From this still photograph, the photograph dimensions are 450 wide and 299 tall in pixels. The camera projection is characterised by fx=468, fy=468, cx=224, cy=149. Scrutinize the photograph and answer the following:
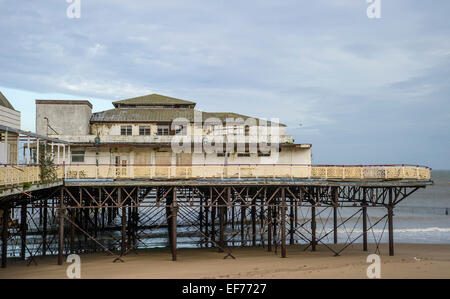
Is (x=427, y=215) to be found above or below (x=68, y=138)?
below

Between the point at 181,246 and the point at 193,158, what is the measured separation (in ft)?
27.1

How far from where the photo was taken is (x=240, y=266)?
24.9m

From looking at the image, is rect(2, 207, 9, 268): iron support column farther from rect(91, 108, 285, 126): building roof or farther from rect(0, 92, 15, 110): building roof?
rect(91, 108, 285, 126): building roof

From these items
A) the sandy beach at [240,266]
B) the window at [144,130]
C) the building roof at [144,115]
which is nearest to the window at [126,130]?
the building roof at [144,115]

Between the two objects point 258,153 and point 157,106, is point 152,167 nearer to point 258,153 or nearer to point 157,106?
point 258,153

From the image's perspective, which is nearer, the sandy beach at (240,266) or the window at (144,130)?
the sandy beach at (240,266)

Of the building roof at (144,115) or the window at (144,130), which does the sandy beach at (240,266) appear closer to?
the window at (144,130)

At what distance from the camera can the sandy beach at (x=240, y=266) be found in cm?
2222

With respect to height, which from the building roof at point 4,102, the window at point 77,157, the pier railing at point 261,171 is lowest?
the pier railing at point 261,171

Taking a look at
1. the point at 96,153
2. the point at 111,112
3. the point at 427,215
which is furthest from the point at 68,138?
the point at 427,215

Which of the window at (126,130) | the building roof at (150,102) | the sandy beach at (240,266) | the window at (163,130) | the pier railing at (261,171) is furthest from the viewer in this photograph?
the building roof at (150,102)

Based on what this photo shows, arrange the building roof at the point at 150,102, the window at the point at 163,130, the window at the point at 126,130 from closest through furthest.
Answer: the window at the point at 126,130, the window at the point at 163,130, the building roof at the point at 150,102

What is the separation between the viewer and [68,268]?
80.7 ft

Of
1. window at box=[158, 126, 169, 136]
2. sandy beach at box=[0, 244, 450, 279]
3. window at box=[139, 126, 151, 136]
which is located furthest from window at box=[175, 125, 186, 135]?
sandy beach at box=[0, 244, 450, 279]
